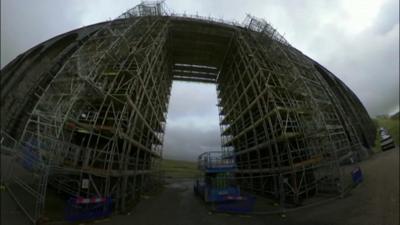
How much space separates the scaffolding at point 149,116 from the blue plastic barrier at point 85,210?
963 millimetres

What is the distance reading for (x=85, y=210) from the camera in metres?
9.69

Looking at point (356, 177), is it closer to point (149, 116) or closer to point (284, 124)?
point (284, 124)

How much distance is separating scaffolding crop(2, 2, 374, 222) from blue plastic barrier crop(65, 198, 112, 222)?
3.16 ft

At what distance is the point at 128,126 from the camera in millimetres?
13117

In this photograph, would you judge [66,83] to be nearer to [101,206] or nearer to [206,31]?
[101,206]

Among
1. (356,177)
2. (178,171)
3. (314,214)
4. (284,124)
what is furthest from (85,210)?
(178,171)

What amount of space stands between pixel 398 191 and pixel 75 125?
16.3 meters

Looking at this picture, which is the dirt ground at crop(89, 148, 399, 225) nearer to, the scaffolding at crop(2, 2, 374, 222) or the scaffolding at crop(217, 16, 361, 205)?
the scaffolding at crop(2, 2, 374, 222)

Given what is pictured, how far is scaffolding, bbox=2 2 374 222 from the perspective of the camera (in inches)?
432

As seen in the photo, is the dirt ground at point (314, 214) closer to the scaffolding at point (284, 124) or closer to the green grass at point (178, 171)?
the scaffolding at point (284, 124)

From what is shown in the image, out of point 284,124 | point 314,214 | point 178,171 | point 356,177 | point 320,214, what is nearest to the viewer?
point 320,214

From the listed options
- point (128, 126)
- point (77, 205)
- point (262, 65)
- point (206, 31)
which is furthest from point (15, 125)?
point (262, 65)

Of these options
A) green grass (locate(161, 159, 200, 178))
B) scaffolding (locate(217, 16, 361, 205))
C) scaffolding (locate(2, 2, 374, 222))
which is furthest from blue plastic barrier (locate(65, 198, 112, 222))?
green grass (locate(161, 159, 200, 178))

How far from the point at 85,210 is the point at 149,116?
1032 cm
